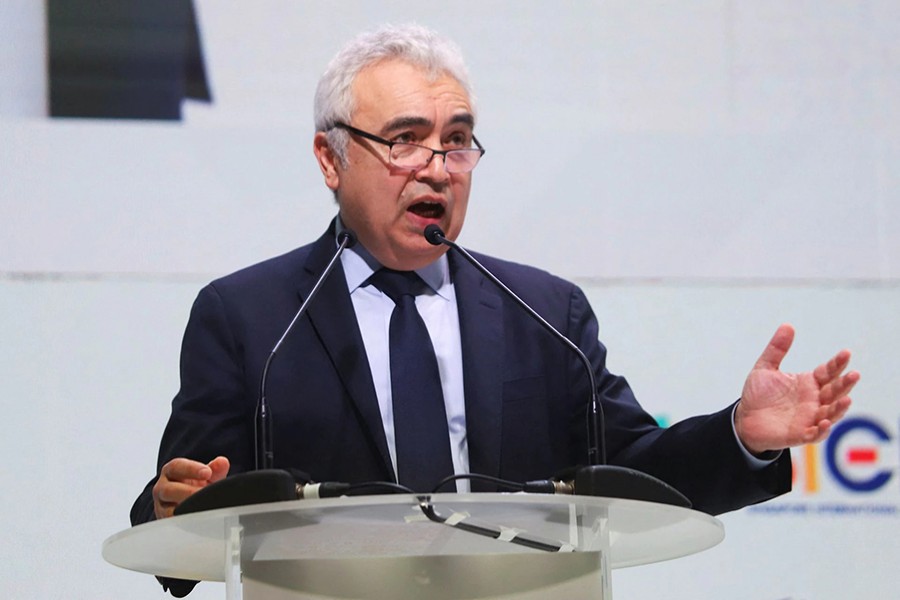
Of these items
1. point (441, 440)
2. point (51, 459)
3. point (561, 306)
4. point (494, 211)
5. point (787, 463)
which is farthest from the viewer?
point (494, 211)

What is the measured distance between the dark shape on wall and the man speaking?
580 mm

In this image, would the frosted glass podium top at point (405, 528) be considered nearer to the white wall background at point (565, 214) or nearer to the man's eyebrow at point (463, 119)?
the man's eyebrow at point (463, 119)

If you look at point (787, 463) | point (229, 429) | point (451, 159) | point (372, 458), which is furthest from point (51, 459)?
point (787, 463)

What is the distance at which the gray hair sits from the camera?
6.95 feet

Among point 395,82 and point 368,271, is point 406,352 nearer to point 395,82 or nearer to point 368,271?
Result: point 368,271

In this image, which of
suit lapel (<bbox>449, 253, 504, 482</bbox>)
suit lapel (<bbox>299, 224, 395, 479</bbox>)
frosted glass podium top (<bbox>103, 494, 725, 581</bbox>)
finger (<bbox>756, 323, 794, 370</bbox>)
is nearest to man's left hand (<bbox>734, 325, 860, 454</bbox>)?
finger (<bbox>756, 323, 794, 370</bbox>)

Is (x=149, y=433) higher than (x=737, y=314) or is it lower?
lower

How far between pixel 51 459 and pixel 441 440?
0.99 metres

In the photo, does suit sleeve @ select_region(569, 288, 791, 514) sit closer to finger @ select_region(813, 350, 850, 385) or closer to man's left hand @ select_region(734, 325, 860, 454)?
man's left hand @ select_region(734, 325, 860, 454)

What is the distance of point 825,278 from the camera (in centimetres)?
277

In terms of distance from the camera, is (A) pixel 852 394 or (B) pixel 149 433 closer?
(B) pixel 149 433

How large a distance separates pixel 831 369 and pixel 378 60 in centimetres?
98

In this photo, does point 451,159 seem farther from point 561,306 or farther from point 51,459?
point 51,459

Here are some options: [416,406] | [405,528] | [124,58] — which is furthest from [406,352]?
[124,58]
